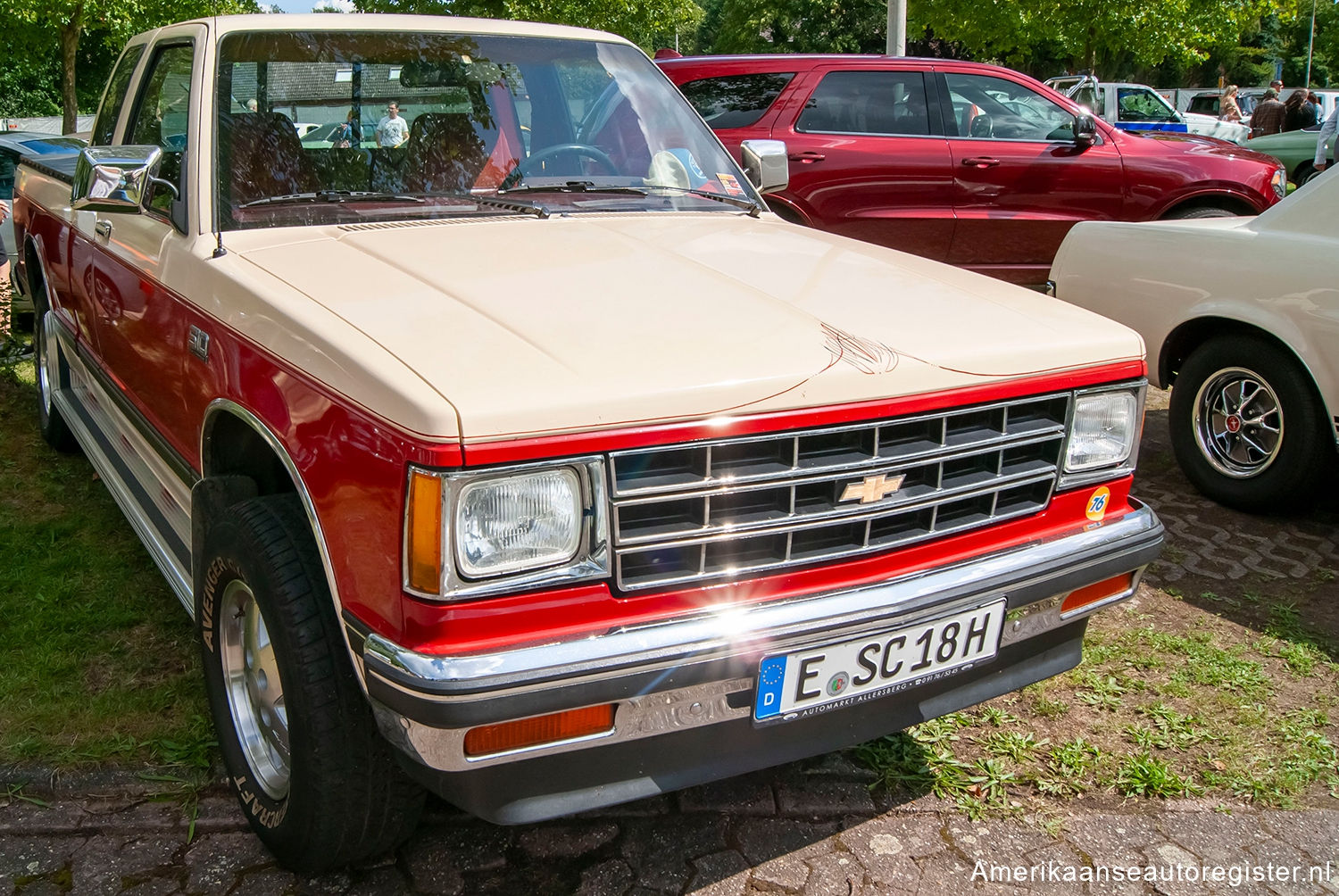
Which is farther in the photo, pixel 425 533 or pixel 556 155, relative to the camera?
pixel 556 155

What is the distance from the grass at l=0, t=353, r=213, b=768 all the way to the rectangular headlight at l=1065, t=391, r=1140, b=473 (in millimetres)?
2332

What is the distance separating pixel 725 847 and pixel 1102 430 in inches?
52.2

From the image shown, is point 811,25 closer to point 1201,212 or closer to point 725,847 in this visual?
point 1201,212

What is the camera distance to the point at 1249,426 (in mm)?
4734

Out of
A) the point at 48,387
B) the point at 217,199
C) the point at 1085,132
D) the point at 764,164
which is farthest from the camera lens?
the point at 1085,132

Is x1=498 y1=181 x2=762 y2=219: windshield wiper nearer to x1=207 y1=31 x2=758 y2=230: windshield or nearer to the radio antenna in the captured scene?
x1=207 y1=31 x2=758 y2=230: windshield

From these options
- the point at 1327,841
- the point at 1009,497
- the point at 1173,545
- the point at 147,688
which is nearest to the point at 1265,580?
the point at 1173,545

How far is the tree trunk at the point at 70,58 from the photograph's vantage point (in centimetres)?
2113

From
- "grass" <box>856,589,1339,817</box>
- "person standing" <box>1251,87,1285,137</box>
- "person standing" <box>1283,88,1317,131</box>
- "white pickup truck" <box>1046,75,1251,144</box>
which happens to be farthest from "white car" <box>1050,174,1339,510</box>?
"person standing" <box>1251,87,1285,137</box>

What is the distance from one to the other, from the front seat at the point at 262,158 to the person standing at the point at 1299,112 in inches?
749

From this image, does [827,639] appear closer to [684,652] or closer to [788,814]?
[684,652]

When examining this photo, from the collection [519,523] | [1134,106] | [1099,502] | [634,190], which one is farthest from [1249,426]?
[1134,106]

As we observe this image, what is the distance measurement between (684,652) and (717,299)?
33.0 inches

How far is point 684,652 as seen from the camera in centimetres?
199
